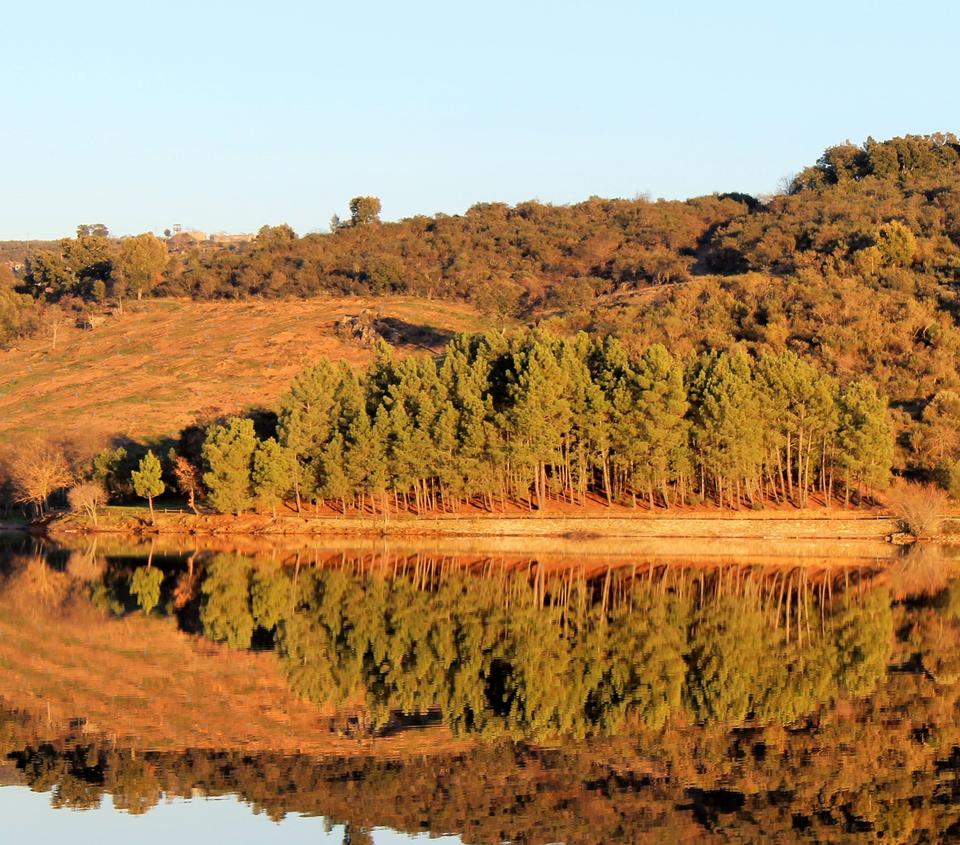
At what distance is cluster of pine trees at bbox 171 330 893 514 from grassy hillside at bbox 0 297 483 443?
20654mm

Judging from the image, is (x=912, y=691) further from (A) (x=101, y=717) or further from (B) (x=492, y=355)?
(B) (x=492, y=355)

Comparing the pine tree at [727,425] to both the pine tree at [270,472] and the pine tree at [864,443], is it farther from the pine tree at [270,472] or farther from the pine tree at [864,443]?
the pine tree at [270,472]

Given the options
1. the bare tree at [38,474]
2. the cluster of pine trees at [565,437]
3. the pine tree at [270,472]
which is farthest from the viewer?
the bare tree at [38,474]

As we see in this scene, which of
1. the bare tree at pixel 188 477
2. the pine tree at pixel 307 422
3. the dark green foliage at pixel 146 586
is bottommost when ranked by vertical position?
the dark green foliage at pixel 146 586

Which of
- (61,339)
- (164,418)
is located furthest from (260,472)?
(61,339)

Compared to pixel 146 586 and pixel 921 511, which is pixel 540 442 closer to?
pixel 921 511

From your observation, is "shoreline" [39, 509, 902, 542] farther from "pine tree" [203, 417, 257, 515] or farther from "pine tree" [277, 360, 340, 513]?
"pine tree" [277, 360, 340, 513]

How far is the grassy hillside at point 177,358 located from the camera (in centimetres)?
10550

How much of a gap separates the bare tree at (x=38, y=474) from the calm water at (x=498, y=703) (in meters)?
25.4

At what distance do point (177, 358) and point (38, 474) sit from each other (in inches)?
1725

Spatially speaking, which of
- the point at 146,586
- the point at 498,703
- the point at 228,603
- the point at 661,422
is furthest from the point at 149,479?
the point at 498,703

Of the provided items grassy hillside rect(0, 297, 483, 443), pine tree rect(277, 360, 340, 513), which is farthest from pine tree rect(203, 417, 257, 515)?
grassy hillside rect(0, 297, 483, 443)

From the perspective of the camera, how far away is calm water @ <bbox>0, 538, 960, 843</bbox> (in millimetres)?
25547

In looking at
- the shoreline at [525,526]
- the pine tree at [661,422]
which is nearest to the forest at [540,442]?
the pine tree at [661,422]
